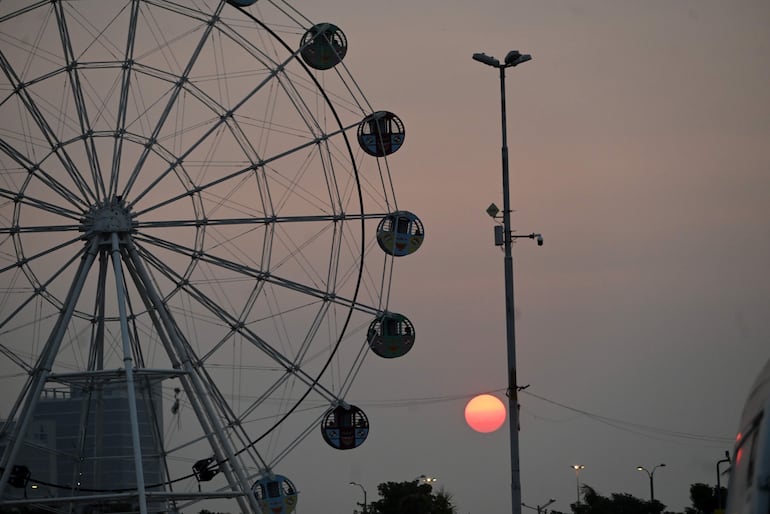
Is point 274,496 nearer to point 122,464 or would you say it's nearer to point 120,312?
point 120,312

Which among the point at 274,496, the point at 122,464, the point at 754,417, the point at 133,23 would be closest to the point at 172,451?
the point at 274,496

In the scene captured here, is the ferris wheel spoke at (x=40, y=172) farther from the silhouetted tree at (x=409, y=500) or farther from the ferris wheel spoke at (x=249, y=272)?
the silhouetted tree at (x=409, y=500)

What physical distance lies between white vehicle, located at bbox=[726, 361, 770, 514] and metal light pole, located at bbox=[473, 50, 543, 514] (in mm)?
20570

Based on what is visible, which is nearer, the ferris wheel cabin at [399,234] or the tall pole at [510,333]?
the tall pole at [510,333]

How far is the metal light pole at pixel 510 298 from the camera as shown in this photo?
31719mm

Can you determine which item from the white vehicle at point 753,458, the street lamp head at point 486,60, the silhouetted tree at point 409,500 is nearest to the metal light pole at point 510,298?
the street lamp head at point 486,60

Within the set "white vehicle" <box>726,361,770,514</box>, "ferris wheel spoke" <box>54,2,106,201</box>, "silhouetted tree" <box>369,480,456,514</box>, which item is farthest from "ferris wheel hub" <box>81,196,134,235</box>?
"silhouetted tree" <box>369,480,456,514</box>

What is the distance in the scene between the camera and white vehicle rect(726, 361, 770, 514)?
28.8 feet

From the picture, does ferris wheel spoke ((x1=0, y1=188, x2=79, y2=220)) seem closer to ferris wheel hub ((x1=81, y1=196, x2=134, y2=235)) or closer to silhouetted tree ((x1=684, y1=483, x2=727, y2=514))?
ferris wheel hub ((x1=81, y1=196, x2=134, y2=235))

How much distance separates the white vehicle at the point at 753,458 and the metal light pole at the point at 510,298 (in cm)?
2057

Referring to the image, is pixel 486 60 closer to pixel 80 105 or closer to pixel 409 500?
pixel 80 105

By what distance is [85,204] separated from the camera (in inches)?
1318

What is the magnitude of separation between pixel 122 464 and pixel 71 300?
91.8m

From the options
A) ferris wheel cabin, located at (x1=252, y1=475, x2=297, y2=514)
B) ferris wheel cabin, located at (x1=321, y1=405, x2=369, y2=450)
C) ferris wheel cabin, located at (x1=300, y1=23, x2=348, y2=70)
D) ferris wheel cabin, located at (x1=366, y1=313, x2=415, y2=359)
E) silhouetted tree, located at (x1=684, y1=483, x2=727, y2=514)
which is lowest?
ferris wheel cabin, located at (x1=252, y1=475, x2=297, y2=514)
